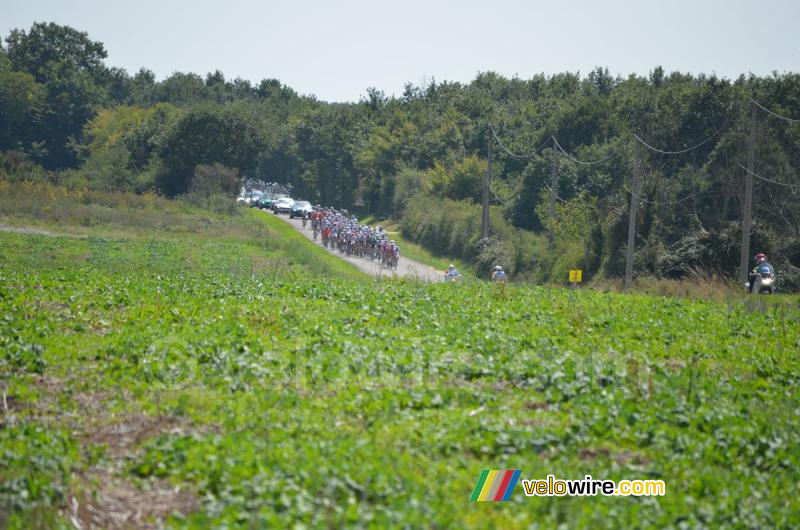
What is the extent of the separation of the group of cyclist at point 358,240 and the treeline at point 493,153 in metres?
5.91

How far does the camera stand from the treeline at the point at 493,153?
4347 cm

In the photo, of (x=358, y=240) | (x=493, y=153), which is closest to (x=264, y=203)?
(x=493, y=153)

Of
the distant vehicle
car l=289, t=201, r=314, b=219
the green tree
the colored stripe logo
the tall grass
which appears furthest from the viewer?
the distant vehicle

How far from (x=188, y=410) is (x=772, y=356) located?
8911 millimetres

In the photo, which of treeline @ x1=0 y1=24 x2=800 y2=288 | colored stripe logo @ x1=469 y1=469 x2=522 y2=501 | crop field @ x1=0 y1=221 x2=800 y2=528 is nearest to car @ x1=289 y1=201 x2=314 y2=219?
treeline @ x1=0 y1=24 x2=800 y2=288

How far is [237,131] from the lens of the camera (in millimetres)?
80875

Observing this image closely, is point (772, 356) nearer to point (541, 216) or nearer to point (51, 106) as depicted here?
point (541, 216)

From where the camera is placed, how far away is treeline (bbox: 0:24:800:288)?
43469 mm

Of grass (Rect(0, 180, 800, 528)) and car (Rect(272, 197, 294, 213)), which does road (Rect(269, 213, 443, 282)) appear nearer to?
car (Rect(272, 197, 294, 213))

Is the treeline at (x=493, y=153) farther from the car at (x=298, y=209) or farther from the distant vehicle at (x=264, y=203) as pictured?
the car at (x=298, y=209)

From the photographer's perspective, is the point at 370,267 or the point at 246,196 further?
the point at 246,196

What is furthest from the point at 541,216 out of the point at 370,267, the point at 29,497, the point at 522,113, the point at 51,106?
the point at 51,106

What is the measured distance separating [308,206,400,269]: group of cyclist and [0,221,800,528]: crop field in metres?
26.7

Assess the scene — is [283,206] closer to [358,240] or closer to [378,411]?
[358,240]
